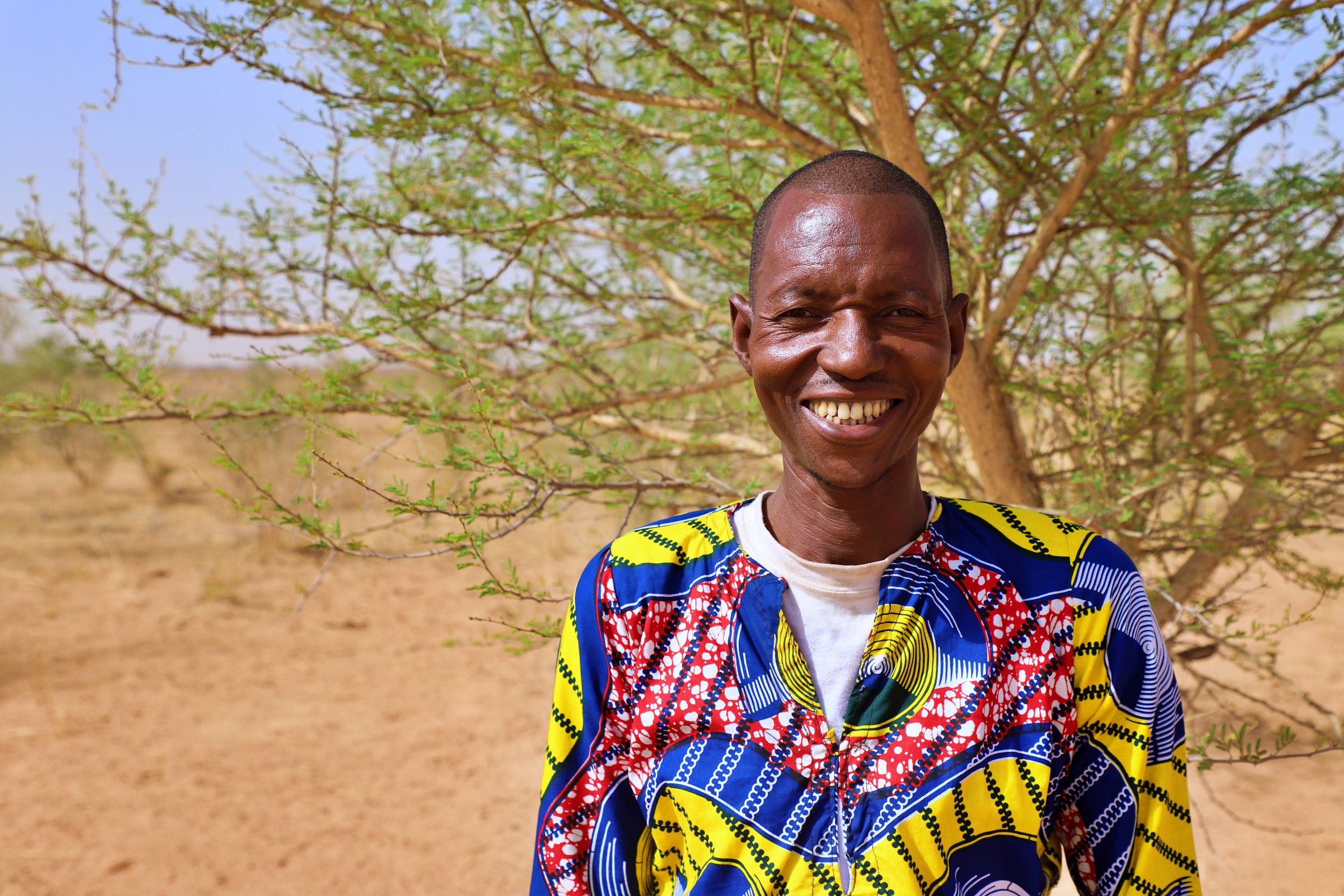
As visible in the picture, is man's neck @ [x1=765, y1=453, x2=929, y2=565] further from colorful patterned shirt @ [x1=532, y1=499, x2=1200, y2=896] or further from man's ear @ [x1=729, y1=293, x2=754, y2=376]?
man's ear @ [x1=729, y1=293, x2=754, y2=376]

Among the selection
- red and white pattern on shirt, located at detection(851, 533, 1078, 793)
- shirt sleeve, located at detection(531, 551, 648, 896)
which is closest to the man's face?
red and white pattern on shirt, located at detection(851, 533, 1078, 793)

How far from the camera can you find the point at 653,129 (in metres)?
2.53

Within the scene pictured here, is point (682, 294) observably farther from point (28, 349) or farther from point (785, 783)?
point (28, 349)

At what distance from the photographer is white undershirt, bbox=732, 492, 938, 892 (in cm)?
109

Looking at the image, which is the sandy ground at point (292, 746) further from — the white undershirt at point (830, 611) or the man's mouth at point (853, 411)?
the man's mouth at point (853, 411)

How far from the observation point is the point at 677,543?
120 cm

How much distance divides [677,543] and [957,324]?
17.6 inches

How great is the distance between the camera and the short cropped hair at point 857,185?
107cm

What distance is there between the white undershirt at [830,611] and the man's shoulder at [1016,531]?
40mm

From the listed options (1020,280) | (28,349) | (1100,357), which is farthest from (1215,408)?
(28,349)

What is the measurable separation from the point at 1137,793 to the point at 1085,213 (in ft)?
5.91

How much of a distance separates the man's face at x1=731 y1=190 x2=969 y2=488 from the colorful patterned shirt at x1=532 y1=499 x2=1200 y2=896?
6.4 inches

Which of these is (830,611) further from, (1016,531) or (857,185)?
(857,185)

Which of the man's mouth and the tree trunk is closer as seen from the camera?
the man's mouth
